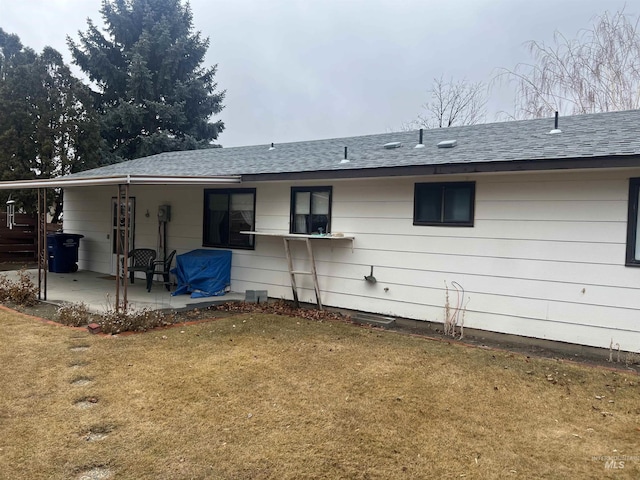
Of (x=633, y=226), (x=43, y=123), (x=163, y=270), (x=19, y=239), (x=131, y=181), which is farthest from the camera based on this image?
(x=43, y=123)

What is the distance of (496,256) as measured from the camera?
544cm

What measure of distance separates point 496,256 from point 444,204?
989mm

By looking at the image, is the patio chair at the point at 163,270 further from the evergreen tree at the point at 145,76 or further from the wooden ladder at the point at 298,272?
the evergreen tree at the point at 145,76

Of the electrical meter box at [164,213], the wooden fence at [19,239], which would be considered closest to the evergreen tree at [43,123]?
the wooden fence at [19,239]

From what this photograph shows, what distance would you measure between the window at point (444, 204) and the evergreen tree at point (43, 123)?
11961 mm

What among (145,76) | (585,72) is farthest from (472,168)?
(145,76)

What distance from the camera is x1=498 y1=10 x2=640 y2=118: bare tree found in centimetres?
1210

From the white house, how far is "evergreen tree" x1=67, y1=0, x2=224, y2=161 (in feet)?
37.0

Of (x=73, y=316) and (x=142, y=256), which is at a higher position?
(x=142, y=256)

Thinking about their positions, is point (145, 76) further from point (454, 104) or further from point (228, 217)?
point (454, 104)

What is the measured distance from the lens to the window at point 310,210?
22.8ft

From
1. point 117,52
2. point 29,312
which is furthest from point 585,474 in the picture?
point 117,52

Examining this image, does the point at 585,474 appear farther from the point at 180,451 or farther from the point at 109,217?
the point at 109,217

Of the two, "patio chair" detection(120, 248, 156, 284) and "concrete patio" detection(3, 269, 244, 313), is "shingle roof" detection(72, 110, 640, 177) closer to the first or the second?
"patio chair" detection(120, 248, 156, 284)
